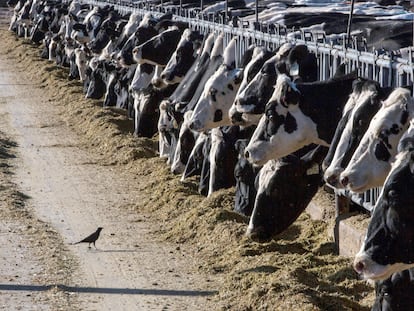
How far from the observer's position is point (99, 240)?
1106 centimetres

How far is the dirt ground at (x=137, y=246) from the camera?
883 cm

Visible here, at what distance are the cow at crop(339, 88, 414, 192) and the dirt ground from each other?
3.68 ft

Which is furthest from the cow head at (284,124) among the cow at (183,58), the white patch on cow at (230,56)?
the cow at (183,58)

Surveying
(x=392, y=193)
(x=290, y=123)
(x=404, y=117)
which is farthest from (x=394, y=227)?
(x=290, y=123)

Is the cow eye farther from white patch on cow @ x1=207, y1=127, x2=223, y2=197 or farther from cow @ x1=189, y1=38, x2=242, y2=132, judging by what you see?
white patch on cow @ x1=207, y1=127, x2=223, y2=197

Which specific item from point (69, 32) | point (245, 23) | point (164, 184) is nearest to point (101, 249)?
point (164, 184)

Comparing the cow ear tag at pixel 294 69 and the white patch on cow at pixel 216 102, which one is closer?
the cow ear tag at pixel 294 69

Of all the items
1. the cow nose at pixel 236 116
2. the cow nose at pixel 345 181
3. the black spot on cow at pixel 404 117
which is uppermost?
the black spot on cow at pixel 404 117

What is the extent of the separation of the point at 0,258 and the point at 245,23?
706cm

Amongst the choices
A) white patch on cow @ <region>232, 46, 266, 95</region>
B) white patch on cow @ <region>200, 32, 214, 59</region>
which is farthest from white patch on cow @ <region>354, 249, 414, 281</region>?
white patch on cow @ <region>200, 32, 214, 59</region>

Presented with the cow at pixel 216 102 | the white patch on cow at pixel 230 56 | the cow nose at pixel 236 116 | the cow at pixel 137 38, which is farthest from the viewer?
the cow at pixel 137 38

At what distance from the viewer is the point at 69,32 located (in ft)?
92.0

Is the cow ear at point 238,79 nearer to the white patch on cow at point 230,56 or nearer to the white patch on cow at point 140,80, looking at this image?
the white patch on cow at point 230,56

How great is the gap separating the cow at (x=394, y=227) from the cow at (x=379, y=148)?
937mm
